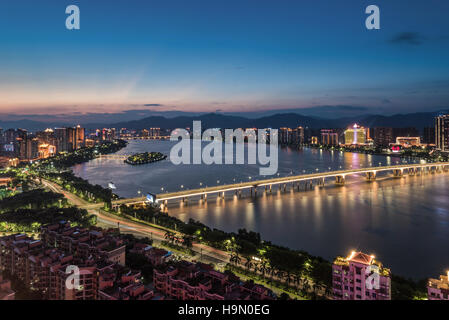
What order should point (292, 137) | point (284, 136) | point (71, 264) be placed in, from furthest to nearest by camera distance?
1. point (284, 136)
2. point (292, 137)
3. point (71, 264)

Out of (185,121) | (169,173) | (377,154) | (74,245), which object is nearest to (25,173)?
(169,173)

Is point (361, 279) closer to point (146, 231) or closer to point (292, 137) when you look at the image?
point (146, 231)

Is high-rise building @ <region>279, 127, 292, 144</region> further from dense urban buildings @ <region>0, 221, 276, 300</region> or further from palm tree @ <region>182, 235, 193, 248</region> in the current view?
dense urban buildings @ <region>0, 221, 276, 300</region>

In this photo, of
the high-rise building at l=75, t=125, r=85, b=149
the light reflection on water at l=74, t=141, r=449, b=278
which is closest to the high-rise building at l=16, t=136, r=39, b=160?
the high-rise building at l=75, t=125, r=85, b=149

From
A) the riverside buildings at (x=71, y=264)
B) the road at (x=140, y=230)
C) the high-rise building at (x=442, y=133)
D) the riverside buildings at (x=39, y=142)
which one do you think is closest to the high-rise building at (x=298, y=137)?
the high-rise building at (x=442, y=133)

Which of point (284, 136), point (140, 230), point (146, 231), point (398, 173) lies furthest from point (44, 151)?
point (284, 136)

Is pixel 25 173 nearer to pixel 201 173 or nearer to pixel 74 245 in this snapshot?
pixel 201 173
